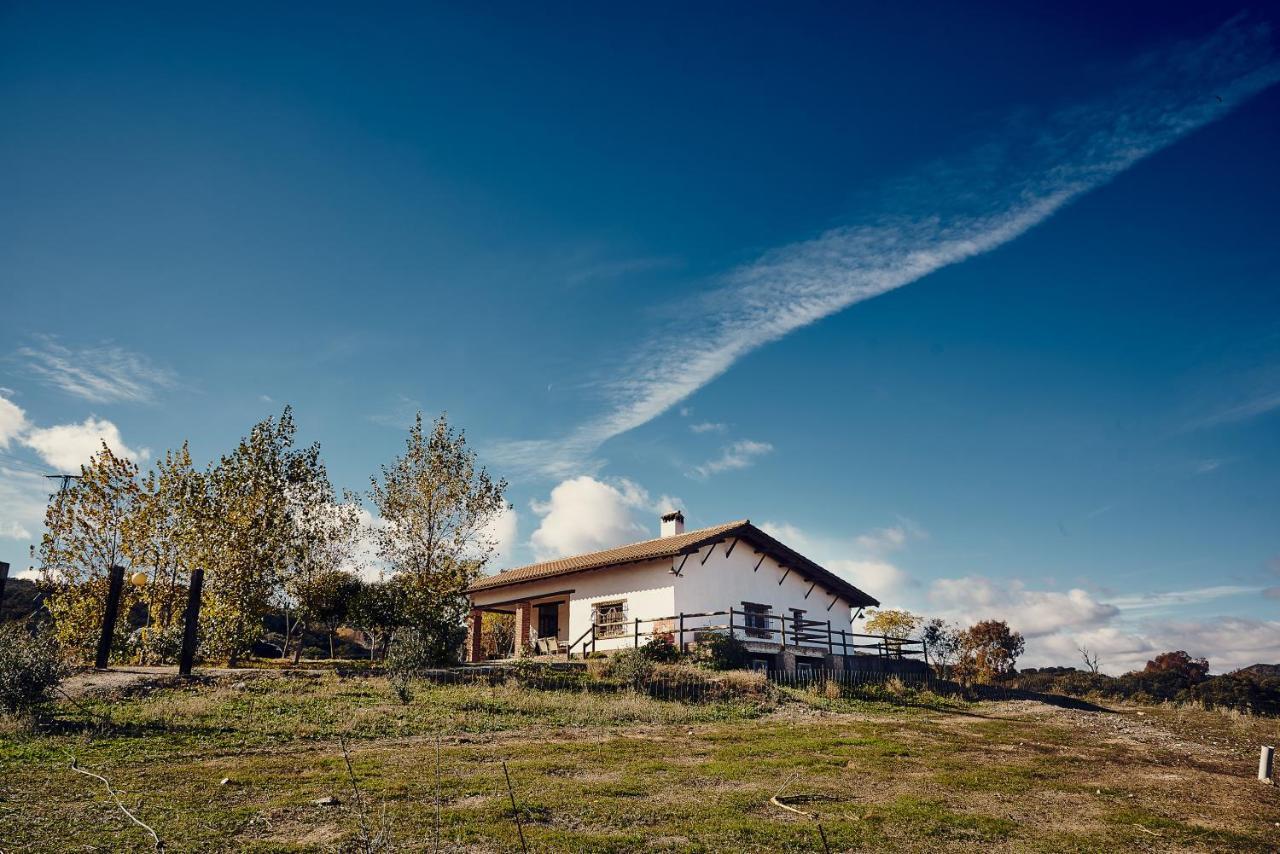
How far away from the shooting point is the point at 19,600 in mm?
48500

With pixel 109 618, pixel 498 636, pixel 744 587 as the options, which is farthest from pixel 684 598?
pixel 109 618

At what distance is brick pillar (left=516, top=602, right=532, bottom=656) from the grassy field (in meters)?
17.9

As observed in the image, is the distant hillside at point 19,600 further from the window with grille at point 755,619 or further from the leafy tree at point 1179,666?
the leafy tree at point 1179,666

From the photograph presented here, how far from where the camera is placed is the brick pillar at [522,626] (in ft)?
124

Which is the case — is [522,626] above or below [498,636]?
above

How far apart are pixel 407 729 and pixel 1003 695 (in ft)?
71.8

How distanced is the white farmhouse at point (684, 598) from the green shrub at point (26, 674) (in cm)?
1797

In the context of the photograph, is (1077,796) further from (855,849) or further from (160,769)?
(160,769)

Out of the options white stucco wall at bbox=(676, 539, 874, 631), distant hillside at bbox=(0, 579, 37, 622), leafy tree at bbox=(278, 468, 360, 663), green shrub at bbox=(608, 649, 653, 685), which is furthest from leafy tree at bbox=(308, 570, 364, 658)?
distant hillside at bbox=(0, 579, 37, 622)

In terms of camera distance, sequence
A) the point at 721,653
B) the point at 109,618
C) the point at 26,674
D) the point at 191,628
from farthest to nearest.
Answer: the point at 721,653
the point at 109,618
the point at 191,628
the point at 26,674

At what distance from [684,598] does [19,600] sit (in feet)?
143

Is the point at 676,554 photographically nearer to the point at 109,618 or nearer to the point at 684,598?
the point at 684,598

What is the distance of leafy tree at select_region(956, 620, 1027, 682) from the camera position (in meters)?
45.8

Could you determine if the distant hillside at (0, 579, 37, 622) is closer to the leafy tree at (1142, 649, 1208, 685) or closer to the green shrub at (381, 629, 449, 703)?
the green shrub at (381, 629, 449, 703)
